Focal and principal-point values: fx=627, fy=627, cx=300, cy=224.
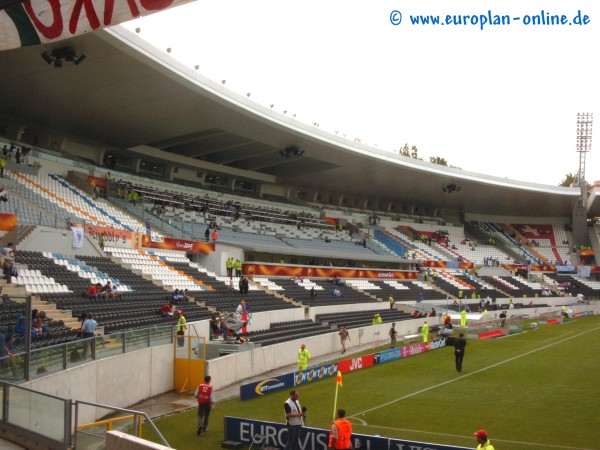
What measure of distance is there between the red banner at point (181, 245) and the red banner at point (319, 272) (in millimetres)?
2760

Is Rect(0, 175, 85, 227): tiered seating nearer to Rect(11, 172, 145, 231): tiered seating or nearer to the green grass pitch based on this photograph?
Rect(11, 172, 145, 231): tiered seating

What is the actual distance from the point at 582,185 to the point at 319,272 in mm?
37679

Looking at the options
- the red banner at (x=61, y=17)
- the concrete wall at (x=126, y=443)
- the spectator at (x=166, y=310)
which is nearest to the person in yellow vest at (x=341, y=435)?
the concrete wall at (x=126, y=443)

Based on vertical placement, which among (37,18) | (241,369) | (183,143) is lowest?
(241,369)

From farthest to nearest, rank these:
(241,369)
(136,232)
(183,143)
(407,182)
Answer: (407,182) < (183,143) < (136,232) < (241,369)

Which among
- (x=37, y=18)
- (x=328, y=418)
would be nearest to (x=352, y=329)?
(x=328, y=418)

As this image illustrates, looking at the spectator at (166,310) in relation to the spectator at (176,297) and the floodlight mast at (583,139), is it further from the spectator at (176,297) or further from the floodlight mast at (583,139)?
the floodlight mast at (583,139)

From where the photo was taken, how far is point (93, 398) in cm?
1505

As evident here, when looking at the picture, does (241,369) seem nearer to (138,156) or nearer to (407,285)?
(138,156)

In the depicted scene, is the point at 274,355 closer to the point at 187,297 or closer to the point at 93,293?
the point at 187,297

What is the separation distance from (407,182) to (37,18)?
165 ft

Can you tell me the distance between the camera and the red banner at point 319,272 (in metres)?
38.0

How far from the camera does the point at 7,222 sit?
23484 mm

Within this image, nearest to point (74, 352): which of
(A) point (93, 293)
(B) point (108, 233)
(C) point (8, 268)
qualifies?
(C) point (8, 268)
